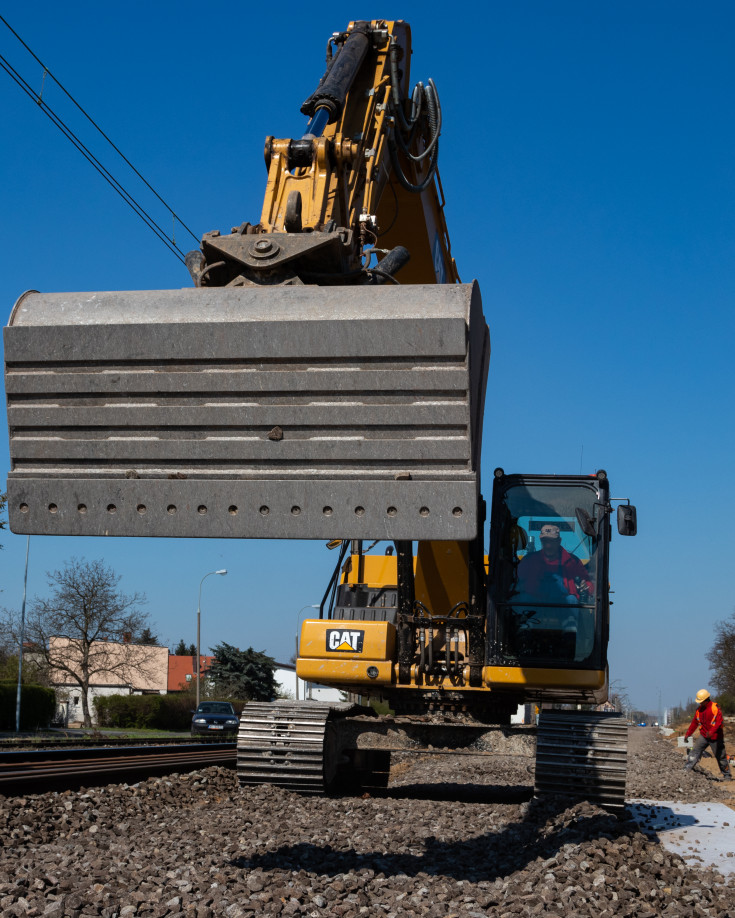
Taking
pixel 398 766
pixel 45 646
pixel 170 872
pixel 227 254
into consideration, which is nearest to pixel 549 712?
pixel 170 872

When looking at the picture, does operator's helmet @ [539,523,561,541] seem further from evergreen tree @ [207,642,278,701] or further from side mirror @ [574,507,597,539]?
evergreen tree @ [207,642,278,701]

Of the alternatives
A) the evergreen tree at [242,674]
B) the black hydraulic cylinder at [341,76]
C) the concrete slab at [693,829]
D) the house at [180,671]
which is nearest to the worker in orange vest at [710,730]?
the concrete slab at [693,829]

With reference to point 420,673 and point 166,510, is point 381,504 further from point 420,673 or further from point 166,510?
point 420,673

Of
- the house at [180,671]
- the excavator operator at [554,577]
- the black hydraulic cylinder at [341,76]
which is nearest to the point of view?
the black hydraulic cylinder at [341,76]

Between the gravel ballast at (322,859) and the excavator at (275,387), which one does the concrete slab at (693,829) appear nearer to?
the gravel ballast at (322,859)

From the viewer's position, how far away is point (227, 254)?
576cm

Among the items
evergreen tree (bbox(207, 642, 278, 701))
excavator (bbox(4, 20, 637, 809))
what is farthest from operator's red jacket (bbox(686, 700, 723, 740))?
evergreen tree (bbox(207, 642, 278, 701))

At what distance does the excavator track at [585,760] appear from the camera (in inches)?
320

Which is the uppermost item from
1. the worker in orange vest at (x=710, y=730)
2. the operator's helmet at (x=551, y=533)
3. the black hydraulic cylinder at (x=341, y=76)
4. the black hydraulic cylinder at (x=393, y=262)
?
the black hydraulic cylinder at (x=341, y=76)

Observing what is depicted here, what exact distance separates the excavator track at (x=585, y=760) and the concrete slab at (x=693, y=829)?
0.43 meters

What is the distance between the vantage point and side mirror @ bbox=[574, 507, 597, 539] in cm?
870

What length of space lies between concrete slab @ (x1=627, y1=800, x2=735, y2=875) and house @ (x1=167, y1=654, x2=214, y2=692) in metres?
70.5

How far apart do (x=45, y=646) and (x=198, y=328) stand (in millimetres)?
40635

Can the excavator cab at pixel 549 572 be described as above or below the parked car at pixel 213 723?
above
